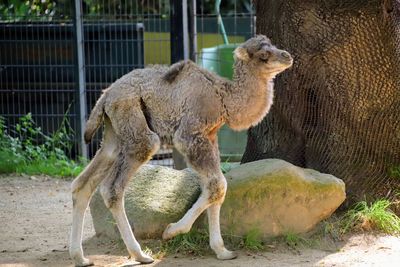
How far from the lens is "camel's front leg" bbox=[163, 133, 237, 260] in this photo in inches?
245

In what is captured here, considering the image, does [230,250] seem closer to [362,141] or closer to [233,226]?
[233,226]

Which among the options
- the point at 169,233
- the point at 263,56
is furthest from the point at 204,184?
the point at 263,56

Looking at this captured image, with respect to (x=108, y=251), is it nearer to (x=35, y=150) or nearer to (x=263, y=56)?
(x=263, y=56)

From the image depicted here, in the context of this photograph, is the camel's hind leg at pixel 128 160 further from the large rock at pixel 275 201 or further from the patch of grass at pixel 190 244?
the large rock at pixel 275 201

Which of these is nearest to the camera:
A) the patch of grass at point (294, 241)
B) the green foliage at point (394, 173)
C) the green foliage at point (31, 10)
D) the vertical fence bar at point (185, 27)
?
the patch of grass at point (294, 241)

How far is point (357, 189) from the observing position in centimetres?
730

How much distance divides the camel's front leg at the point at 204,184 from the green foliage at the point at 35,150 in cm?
462

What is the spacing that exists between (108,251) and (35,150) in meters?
4.75

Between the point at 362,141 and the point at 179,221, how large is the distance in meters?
1.96

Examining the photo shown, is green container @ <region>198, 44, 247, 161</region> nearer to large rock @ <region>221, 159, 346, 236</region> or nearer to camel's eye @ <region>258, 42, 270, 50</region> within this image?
large rock @ <region>221, 159, 346, 236</region>

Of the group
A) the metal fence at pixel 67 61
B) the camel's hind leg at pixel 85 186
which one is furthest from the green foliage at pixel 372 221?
the metal fence at pixel 67 61

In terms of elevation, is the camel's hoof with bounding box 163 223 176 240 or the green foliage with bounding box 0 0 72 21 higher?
the green foliage with bounding box 0 0 72 21

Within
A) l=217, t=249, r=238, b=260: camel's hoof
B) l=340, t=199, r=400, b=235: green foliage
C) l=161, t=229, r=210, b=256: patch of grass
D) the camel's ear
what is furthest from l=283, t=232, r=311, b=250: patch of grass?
the camel's ear

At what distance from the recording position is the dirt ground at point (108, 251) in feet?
20.9
